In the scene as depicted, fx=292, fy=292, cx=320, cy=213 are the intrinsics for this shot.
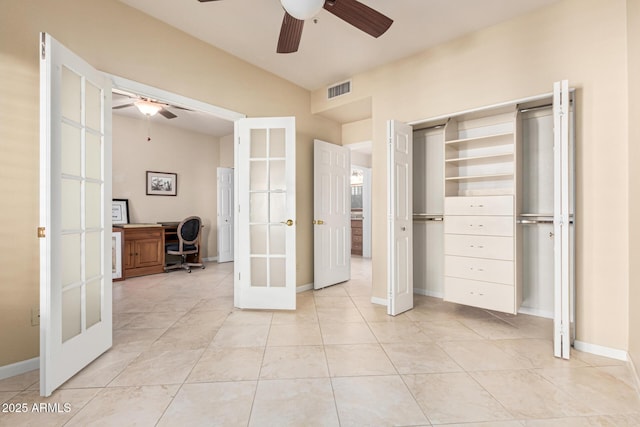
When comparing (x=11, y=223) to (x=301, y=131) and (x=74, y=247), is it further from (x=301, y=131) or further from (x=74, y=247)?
(x=301, y=131)

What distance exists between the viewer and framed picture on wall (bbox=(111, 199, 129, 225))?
5504mm

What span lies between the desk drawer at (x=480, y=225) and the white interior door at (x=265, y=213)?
68.4 inches

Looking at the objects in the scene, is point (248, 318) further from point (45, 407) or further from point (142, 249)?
point (142, 249)

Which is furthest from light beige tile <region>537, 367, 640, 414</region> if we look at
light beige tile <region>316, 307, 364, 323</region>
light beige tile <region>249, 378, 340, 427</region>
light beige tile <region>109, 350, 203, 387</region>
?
light beige tile <region>109, 350, 203, 387</region>

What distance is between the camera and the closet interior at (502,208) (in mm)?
2809

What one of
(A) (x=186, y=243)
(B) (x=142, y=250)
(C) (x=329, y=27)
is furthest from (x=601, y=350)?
(B) (x=142, y=250)

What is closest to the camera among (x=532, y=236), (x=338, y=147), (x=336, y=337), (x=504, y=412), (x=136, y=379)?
(x=504, y=412)

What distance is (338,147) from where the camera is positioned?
182 inches

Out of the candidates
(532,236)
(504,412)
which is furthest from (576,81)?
(504,412)

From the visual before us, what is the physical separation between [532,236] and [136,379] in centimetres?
383

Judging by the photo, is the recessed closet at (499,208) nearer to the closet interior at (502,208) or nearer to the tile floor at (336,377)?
the closet interior at (502,208)

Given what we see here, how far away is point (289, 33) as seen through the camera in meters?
2.35

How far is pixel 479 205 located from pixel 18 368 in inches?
158

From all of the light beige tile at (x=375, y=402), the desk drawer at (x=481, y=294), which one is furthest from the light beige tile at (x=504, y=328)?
the light beige tile at (x=375, y=402)
